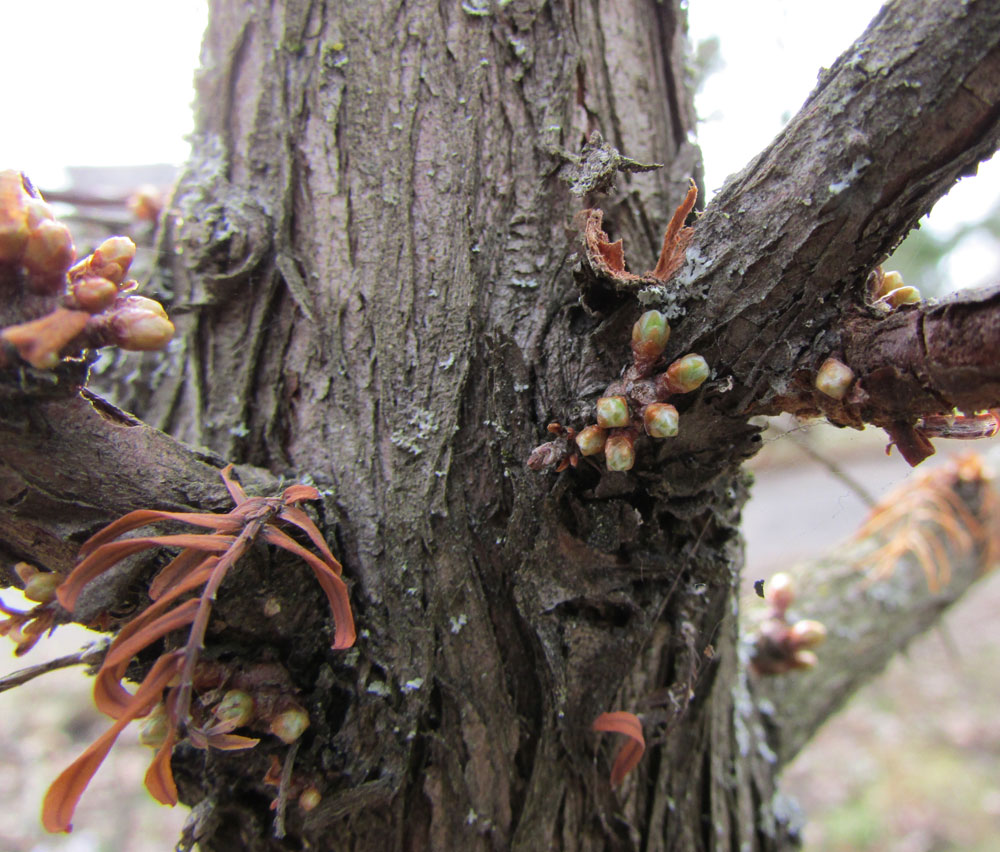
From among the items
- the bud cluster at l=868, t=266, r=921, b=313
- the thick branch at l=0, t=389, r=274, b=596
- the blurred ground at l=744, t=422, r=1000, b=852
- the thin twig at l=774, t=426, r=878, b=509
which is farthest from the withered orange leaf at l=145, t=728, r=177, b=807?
the blurred ground at l=744, t=422, r=1000, b=852

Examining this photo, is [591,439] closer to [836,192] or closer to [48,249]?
[836,192]

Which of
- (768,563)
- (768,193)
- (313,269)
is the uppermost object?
(768,193)

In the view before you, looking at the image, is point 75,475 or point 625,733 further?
point 625,733

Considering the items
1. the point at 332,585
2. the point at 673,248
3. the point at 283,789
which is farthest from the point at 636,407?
the point at 283,789

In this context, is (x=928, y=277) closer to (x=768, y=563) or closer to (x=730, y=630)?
(x=768, y=563)

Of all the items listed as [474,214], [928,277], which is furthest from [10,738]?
[928,277]

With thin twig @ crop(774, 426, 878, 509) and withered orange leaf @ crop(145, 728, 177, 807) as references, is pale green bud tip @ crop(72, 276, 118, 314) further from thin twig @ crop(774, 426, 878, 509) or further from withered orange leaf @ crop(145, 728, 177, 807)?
thin twig @ crop(774, 426, 878, 509)

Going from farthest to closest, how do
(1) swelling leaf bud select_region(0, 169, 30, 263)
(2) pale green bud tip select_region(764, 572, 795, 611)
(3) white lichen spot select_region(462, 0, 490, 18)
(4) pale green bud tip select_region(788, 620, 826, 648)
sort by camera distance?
(2) pale green bud tip select_region(764, 572, 795, 611), (4) pale green bud tip select_region(788, 620, 826, 648), (3) white lichen spot select_region(462, 0, 490, 18), (1) swelling leaf bud select_region(0, 169, 30, 263)
